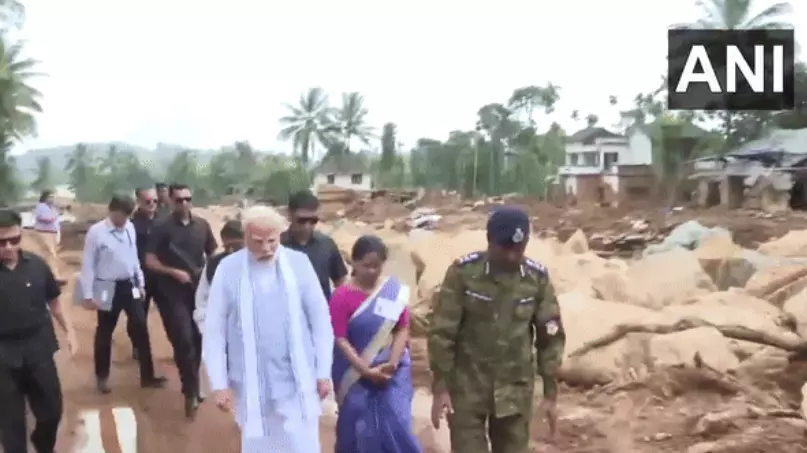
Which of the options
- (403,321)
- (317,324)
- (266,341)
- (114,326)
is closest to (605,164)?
(114,326)

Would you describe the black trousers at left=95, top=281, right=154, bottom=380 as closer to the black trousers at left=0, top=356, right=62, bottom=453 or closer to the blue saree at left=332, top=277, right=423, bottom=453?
the black trousers at left=0, top=356, right=62, bottom=453

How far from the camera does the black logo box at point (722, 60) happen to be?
18641 millimetres

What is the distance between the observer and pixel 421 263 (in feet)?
39.1

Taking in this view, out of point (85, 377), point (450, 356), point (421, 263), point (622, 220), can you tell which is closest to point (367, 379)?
point (450, 356)

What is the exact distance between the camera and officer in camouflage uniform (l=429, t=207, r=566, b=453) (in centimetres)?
402

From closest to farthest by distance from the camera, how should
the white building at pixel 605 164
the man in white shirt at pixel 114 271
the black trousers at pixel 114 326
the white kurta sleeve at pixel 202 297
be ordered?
the white kurta sleeve at pixel 202 297
the man in white shirt at pixel 114 271
the black trousers at pixel 114 326
the white building at pixel 605 164

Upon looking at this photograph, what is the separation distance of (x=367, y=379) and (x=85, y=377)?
4.49m

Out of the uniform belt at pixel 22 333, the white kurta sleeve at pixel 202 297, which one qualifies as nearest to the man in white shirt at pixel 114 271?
the white kurta sleeve at pixel 202 297

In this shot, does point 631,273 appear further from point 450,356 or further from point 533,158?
point 533,158

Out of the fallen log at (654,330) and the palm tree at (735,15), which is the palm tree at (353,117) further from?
the fallen log at (654,330)

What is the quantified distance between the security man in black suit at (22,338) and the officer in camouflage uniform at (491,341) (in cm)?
196

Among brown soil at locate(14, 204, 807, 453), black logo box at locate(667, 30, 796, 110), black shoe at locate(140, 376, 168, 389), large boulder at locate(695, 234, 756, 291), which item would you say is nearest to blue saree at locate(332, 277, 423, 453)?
brown soil at locate(14, 204, 807, 453)

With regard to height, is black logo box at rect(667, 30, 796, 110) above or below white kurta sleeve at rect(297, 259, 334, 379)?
above

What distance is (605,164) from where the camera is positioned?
50.5 meters
